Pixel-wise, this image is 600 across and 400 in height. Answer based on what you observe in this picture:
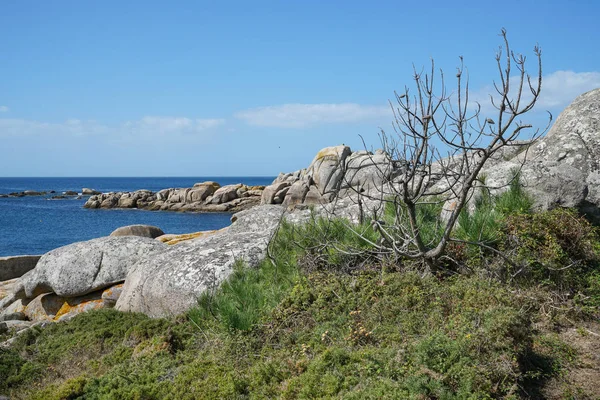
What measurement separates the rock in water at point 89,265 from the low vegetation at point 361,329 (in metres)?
3.25

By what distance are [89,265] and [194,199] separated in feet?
177

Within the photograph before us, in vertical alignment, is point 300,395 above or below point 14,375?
above

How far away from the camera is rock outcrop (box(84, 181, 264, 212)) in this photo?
62.3m

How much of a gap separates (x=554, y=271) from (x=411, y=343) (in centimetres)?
309

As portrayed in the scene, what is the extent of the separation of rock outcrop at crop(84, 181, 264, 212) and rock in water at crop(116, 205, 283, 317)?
4863 centimetres

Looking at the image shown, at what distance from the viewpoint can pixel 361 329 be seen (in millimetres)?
6379

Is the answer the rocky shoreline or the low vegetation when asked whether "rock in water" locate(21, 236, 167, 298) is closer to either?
the rocky shoreline

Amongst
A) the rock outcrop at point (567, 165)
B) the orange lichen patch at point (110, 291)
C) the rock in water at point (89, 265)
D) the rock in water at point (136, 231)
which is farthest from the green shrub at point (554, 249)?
the rock in water at point (136, 231)

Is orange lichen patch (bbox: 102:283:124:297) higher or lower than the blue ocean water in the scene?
higher

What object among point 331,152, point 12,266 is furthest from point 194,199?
point 12,266

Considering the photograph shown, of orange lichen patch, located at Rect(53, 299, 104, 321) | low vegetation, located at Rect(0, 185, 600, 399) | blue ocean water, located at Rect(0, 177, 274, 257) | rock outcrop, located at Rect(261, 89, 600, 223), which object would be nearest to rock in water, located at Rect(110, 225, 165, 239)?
orange lichen patch, located at Rect(53, 299, 104, 321)

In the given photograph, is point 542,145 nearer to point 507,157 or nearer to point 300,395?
point 507,157

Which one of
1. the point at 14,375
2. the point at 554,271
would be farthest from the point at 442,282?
the point at 14,375

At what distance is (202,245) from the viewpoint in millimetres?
10117
